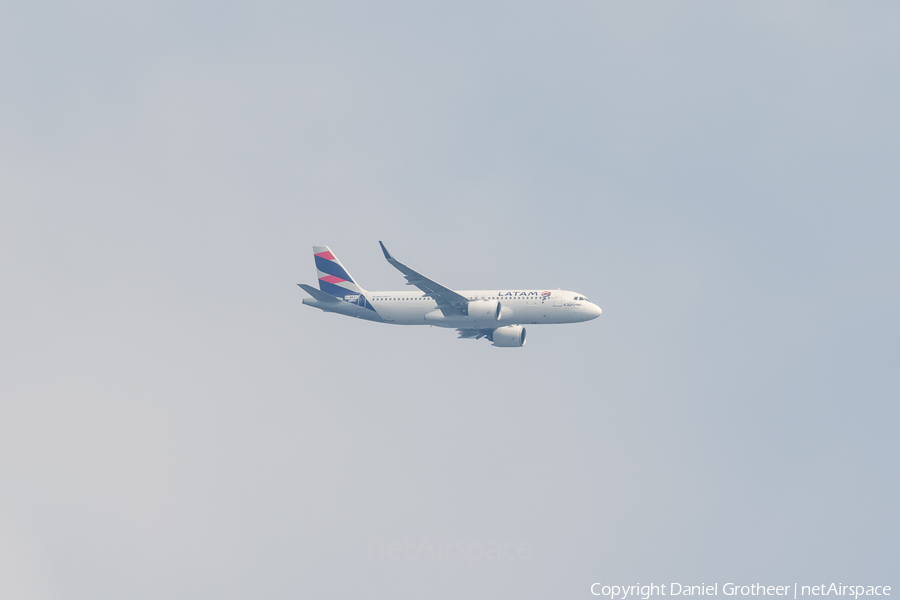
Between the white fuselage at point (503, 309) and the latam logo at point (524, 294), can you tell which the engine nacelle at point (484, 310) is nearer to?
the white fuselage at point (503, 309)

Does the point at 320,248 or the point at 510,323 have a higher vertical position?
the point at 320,248

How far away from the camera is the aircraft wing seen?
3969 inches

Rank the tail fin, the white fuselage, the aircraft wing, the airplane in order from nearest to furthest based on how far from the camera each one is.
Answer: the aircraft wing
the airplane
the white fuselage
the tail fin

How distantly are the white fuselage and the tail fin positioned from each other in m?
3.98

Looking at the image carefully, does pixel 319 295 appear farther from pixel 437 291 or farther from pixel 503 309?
pixel 503 309

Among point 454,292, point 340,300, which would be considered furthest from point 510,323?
point 340,300

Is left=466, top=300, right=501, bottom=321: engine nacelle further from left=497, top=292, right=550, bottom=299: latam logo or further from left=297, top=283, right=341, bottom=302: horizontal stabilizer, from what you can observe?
left=297, top=283, right=341, bottom=302: horizontal stabilizer

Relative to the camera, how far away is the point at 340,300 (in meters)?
110

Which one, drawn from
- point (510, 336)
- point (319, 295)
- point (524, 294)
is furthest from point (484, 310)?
point (319, 295)

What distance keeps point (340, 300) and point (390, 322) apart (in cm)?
578

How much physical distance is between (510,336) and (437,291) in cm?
1008

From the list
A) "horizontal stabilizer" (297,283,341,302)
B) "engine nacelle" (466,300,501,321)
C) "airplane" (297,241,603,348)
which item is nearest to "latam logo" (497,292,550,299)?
"airplane" (297,241,603,348)

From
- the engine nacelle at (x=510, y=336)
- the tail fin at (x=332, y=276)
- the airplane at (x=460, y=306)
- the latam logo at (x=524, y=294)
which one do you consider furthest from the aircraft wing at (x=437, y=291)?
the tail fin at (x=332, y=276)

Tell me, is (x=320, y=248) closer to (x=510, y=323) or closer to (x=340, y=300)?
(x=340, y=300)
